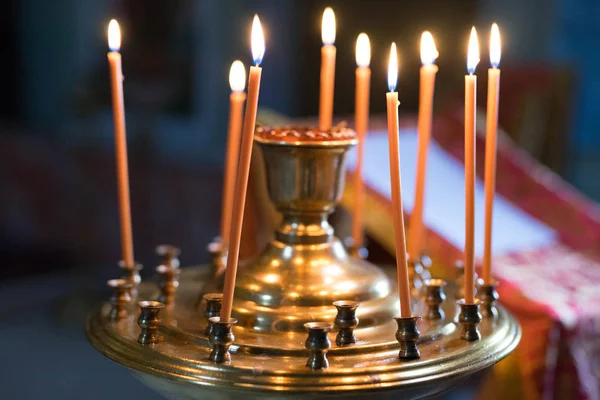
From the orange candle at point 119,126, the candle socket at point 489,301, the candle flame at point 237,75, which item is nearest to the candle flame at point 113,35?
the orange candle at point 119,126

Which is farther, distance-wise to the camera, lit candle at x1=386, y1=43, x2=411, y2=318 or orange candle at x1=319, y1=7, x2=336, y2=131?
orange candle at x1=319, y1=7, x2=336, y2=131

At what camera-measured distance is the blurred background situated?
2.53m

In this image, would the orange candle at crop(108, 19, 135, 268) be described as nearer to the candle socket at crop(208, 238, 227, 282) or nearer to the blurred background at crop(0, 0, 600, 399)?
the candle socket at crop(208, 238, 227, 282)

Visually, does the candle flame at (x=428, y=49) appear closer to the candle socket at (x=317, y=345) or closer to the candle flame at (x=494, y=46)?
the candle flame at (x=494, y=46)

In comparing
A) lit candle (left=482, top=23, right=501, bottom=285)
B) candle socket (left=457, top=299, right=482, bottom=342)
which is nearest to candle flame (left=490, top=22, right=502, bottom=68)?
lit candle (left=482, top=23, right=501, bottom=285)

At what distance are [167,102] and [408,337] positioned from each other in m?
2.63

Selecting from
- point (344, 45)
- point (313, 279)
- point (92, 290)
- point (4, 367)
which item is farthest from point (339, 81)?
point (313, 279)

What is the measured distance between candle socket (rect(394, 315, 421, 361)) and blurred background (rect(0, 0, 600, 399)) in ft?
4.91

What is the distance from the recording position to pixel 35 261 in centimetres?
308

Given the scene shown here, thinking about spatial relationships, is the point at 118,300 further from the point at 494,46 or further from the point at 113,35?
the point at 494,46

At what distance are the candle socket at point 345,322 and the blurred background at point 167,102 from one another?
1491 millimetres

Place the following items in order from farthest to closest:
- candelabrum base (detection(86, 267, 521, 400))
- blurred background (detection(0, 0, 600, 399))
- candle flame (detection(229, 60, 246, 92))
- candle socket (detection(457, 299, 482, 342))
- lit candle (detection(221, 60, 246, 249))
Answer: blurred background (detection(0, 0, 600, 399)) → lit candle (detection(221, 60, 246, 249)) → candle flame (detection(229, 60, 246, 92)) → candle socket (detection(457, 299, 482, 342)) → candelabrum base (detection(86, 267, 521, 400))

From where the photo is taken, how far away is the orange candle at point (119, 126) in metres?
0.88

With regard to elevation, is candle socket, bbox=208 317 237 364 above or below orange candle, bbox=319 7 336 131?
below
